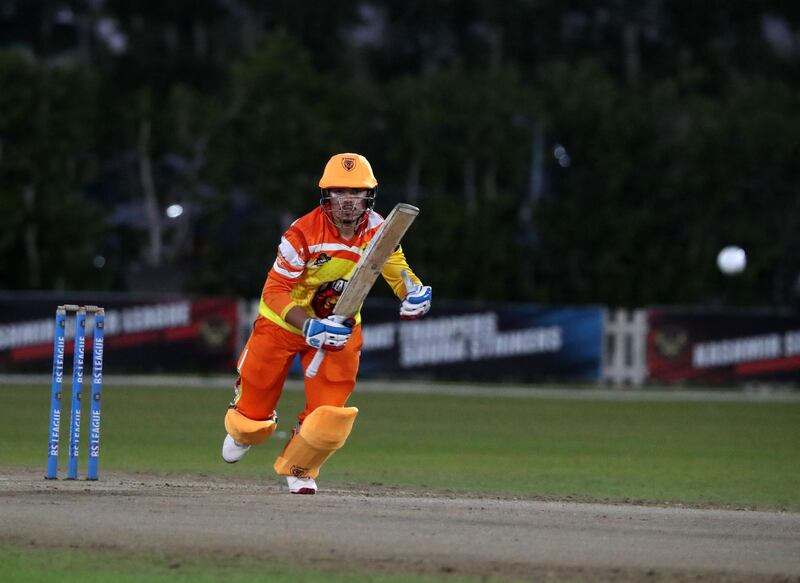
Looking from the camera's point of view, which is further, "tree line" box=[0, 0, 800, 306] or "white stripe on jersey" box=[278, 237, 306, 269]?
"tree line" box=[0, 0, 800, 306]

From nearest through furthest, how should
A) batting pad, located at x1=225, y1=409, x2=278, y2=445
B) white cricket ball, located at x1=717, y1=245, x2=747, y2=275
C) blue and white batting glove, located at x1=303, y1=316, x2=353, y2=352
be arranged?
Result: 1. blue and white batting glove, located at x1=303, y1=316, x2=353, y2=352
2. batting pad, located at x1=225, y1=409, x2=278, y2=445
3. white cricket ball, located at x1=717, y1=245, x2=747, y2=275

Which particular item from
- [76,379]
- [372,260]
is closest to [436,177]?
[76,379]

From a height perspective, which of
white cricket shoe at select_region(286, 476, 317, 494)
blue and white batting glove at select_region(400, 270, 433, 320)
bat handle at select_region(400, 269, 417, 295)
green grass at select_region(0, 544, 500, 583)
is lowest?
green grass at select_region(0, 544, 500, 583)

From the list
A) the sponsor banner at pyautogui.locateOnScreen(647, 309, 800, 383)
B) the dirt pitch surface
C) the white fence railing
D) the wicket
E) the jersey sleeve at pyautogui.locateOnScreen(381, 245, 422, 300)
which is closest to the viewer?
the dirt pitch surface

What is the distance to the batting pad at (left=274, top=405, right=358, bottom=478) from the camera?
34.6ft

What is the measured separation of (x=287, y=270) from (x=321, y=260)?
26cm

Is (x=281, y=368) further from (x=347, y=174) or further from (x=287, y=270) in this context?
(x=347, y=174)

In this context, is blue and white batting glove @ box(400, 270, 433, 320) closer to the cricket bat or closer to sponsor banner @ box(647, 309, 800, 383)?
the cricket bat

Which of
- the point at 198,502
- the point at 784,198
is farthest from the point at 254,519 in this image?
the point at 784,198

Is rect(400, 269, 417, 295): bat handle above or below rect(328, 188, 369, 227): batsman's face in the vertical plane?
below

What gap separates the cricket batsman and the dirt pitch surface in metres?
0.45

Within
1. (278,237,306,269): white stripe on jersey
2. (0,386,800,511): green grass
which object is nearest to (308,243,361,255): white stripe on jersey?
(278,237,306,269): white stripe on jersey

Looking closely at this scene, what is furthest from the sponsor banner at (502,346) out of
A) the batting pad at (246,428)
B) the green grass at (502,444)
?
the batting pad at (246,428)

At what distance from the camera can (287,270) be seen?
1027cm
